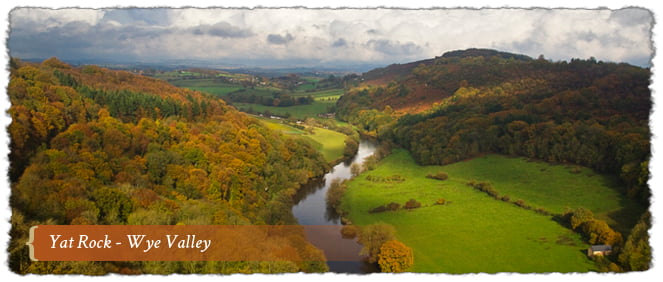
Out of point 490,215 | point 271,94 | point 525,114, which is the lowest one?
point 490,215

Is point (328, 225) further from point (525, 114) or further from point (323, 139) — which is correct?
point (323, 139)

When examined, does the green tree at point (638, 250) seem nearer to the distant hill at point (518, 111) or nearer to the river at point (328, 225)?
the distant hill at point (518, 111)

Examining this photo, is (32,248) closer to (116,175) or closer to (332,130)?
(116,175)

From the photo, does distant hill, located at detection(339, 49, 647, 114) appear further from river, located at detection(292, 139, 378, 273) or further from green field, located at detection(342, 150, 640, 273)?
green field, located at detection(342, 150, 640, 273)

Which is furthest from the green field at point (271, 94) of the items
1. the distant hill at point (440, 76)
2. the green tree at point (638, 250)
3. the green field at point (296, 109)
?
the green tree at point (638, 250)

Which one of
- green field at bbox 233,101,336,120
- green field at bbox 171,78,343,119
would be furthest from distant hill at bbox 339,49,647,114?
green field at bbox 171,78,343,119

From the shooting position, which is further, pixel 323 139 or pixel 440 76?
pixel 440 76

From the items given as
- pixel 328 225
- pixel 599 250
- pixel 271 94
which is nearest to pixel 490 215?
pixel 599 250
